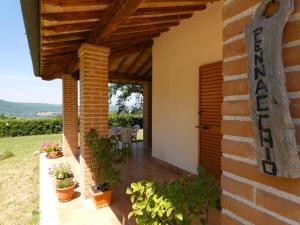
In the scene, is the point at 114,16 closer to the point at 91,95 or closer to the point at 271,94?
the point at 91,95

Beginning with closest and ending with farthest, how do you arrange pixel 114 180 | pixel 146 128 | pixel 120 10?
pixel 120 10 < pixel 114 180 < pixel 146 128

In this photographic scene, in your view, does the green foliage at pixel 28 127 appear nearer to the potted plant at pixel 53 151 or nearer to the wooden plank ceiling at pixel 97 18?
the potted plant at pixel 53 151

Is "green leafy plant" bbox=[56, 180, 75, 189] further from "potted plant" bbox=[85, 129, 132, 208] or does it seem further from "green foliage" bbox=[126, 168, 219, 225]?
"green foliage" bbox=[126, 168, 219, 225]

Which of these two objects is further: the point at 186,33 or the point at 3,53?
the point at 3,53

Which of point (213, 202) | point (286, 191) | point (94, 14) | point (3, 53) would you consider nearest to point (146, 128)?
point (94, 14)

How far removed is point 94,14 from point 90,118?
1806 millimetres

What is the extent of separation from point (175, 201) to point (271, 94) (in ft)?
3.63

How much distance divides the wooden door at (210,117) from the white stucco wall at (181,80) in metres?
0.17

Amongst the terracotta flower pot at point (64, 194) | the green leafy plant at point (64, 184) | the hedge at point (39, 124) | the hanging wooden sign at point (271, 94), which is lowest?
the terracotta flower pot at point (64, 194)

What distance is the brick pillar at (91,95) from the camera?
4.04 m

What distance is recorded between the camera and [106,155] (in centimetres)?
382

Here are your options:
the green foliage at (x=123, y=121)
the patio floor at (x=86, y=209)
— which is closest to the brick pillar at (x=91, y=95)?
the patio floor at (x=86, y=209)

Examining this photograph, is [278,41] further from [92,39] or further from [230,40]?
[92,39]

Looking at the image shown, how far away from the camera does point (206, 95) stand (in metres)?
4.68
